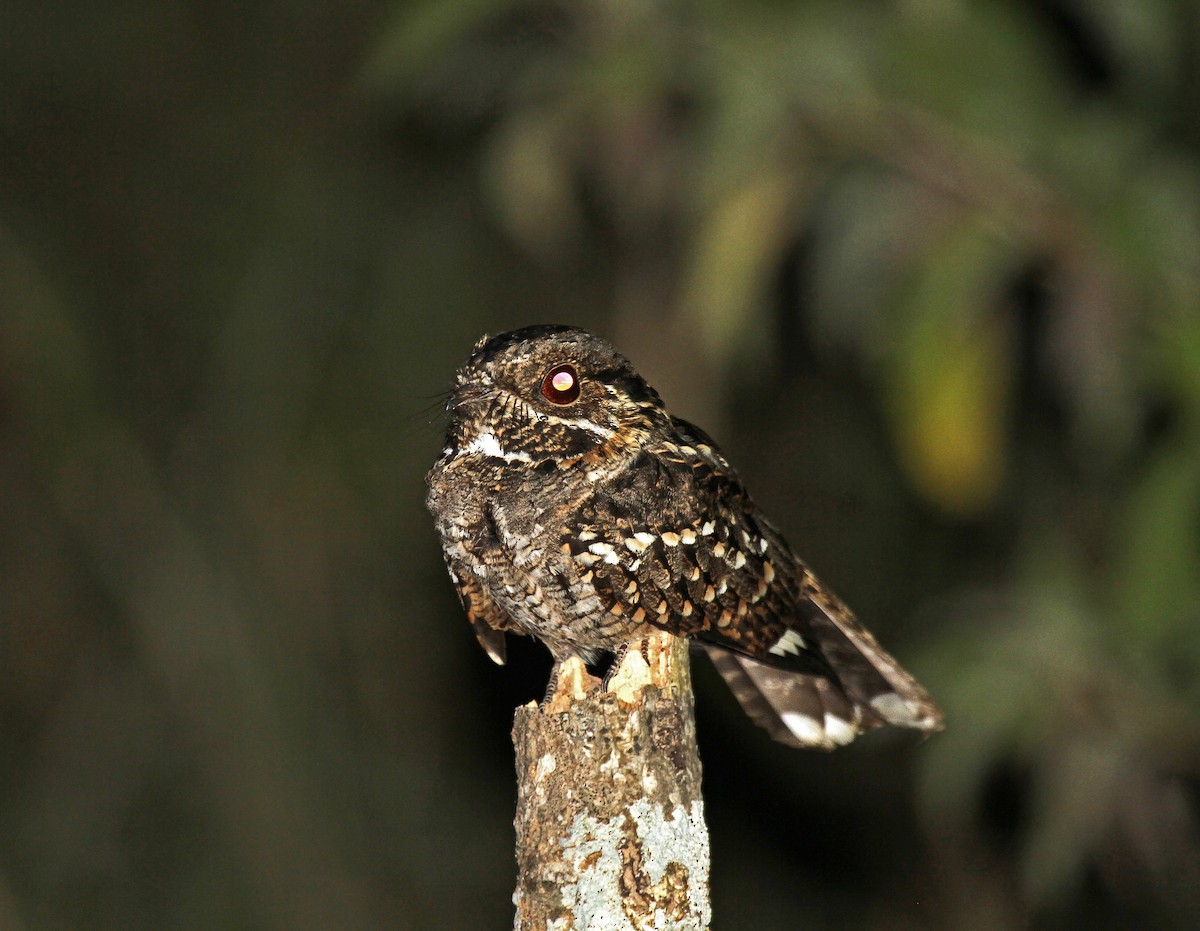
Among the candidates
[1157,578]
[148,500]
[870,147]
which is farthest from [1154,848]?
[148,500]

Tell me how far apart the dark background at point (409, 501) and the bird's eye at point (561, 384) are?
1324mm

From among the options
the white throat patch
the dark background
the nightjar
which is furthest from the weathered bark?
the dark background

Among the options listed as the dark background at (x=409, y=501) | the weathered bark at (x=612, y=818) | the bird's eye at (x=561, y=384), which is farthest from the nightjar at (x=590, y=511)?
the dark background at (x=409, y=501)

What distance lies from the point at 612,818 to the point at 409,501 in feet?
13.9

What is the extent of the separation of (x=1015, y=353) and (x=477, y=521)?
7.95ft

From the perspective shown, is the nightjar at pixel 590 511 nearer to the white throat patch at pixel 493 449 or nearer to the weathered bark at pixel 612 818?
the white throat patch at pixel 493 449

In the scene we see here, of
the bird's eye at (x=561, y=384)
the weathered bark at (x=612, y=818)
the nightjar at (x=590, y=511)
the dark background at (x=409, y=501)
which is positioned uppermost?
the dark background at (x=409, y=501)

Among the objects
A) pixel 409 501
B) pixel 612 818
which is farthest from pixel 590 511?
pixel 409 501

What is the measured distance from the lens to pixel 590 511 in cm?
320

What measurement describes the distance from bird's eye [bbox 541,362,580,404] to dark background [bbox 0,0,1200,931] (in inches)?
52.1

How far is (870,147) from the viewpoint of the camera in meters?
4.13

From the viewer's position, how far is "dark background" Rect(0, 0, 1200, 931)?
480cm

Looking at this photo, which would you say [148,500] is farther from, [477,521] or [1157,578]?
[1157,578]

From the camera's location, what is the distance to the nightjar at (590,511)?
3.20 meters
